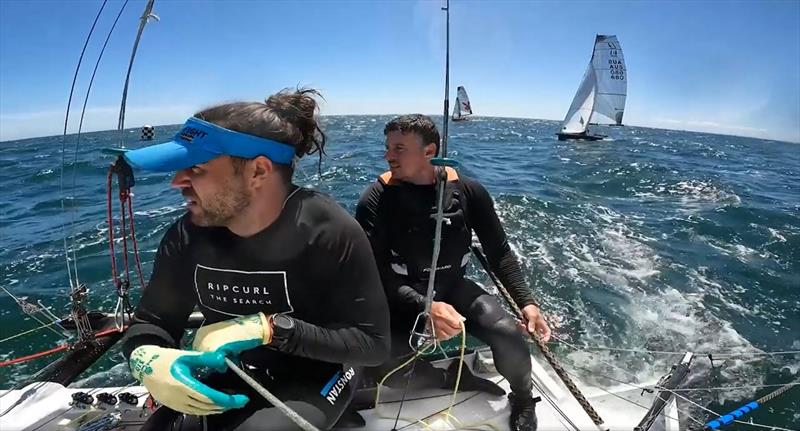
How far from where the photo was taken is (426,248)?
2615 millimetres

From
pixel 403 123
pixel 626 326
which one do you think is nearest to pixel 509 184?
pixel 626 326

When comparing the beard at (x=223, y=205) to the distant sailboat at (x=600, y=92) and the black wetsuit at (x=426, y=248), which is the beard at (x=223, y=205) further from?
the distant sailboat at (x=600, y=92)

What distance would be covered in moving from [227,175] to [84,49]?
1296 mm

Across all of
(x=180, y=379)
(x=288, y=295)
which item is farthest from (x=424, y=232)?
(x=180, y=379)

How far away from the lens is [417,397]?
238 centimetres

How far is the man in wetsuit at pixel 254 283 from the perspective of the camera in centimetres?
130

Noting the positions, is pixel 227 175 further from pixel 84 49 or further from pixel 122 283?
pixel 84 49

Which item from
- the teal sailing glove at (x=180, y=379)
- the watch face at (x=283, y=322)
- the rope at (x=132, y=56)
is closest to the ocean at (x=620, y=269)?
the rope at (x=132, y=56)

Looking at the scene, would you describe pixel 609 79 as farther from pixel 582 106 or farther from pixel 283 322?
pixel 283 322

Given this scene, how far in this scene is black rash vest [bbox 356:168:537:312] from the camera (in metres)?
2.58

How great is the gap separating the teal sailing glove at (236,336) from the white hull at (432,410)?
1.00 metres

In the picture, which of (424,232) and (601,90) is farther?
(601,90)

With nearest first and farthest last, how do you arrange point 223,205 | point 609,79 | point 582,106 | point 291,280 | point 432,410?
1. point 223,205
2. point 291,280
3. point 432,410
4. point 609,79
5. point 582,106

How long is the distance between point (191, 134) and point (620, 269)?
6.42 metres
